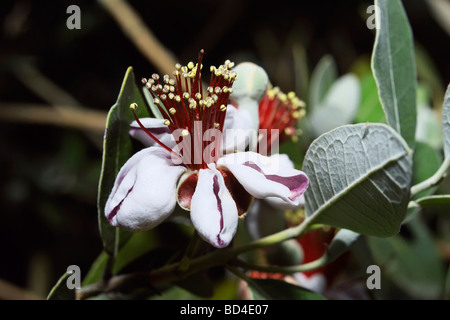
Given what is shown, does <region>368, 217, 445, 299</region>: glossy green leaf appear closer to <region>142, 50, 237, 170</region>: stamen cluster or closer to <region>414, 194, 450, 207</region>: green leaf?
<region>414, 194, 450, 207</region>: green leaf

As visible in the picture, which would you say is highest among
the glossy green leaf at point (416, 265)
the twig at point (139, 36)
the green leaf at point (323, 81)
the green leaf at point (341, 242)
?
the twig at point (139, 36)

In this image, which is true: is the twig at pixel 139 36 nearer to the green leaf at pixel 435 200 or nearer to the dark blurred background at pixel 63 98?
the dark blurred background at pixel 63 98

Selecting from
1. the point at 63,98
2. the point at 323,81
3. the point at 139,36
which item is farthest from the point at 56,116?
the point at 323,81

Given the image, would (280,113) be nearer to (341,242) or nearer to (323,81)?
(341,242)

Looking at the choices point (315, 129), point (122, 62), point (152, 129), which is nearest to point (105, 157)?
point (152, 129)

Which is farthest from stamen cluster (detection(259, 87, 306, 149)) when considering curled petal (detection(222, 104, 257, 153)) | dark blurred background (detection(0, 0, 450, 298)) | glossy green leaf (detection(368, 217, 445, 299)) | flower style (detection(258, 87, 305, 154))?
dark blurred background (detection(0, 0, 450, 298))

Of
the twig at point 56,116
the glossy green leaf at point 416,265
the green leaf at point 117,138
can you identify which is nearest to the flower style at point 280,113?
the green leaf at point 117,138
